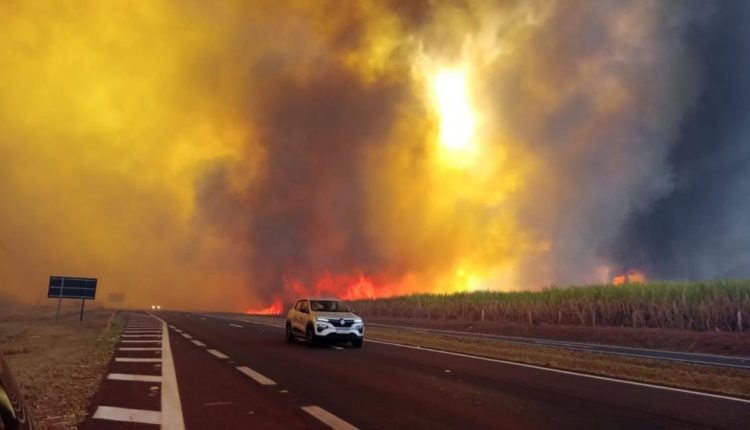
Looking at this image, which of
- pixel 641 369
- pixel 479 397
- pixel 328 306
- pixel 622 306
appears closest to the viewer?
pixel 479 397

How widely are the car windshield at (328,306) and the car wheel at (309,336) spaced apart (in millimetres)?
990

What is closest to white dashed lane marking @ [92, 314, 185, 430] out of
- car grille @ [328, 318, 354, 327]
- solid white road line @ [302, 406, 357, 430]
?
solid white road line @ [302, 406, 357, 430]

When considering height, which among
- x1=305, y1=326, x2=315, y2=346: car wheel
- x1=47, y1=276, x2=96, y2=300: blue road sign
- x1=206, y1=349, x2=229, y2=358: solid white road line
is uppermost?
x1=47, y1=276, x2=96, y2=300: blue road sign

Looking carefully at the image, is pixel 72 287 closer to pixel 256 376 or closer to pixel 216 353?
pixel 216 353

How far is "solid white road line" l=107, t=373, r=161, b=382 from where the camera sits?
34.0ft

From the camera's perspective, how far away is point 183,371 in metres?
11.4

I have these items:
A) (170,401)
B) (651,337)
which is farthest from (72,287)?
(651,337)

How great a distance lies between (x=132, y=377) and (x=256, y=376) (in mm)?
2586

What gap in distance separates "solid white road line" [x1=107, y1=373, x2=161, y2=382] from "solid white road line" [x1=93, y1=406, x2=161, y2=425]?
268 cm

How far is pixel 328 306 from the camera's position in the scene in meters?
19.8

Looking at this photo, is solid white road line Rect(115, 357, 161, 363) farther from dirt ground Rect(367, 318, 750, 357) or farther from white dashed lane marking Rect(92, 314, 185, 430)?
dirt ground Rect(367, 318, 750, 357)

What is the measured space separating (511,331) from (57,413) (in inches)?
1076

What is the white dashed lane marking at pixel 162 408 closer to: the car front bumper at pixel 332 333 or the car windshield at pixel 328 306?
the car front bumper at pixel 332 333

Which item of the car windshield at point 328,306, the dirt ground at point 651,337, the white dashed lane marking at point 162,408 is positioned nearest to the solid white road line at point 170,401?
the white dashed lane marking at point 162,408
